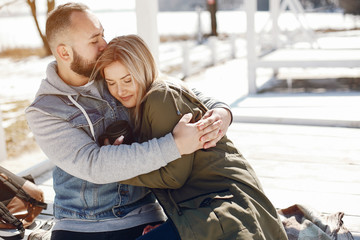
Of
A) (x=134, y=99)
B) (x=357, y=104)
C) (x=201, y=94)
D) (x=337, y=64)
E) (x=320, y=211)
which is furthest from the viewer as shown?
(x=337, y=64)

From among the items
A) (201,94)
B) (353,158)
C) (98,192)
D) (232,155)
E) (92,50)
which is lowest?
(353,158)

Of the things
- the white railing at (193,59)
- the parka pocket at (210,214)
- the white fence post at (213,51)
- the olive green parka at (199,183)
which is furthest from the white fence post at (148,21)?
the white fence post at (213,51)

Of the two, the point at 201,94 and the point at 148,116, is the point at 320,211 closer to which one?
the point at 201,94

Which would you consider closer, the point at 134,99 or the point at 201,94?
the point at 134,99

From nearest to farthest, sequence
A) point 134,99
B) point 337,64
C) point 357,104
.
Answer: point 134,99 → point 357,104 → point 337,64

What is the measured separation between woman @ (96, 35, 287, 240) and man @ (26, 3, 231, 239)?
2.5 inches

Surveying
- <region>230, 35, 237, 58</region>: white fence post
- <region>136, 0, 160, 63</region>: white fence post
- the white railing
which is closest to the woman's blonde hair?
<region>136, 0, 160, 63</region>: white fence post

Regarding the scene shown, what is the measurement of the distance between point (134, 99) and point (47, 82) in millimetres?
378

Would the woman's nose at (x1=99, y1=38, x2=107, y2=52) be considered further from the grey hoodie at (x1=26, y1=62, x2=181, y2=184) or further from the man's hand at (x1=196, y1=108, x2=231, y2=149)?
the man's hand at (x1=196, y1=108, x2=231, y2=149)

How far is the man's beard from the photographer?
1989mm

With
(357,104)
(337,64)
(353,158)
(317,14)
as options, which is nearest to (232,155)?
(353,158)

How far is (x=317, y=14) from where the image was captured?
2286 centimetres

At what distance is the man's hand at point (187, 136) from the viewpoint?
176cm

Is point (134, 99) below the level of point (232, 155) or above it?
above
